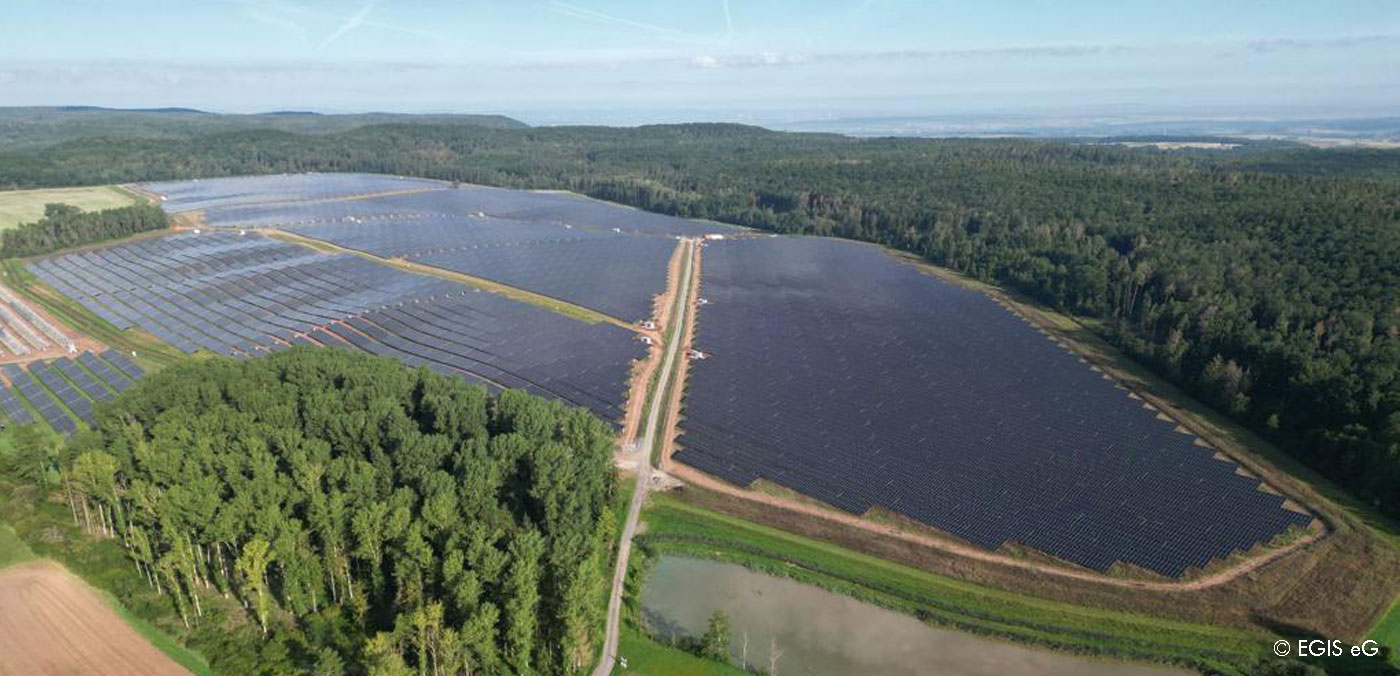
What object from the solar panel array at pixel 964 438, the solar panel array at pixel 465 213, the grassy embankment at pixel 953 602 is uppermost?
the solar panel array at pixel 465 213

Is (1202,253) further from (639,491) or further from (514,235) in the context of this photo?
(514,235)

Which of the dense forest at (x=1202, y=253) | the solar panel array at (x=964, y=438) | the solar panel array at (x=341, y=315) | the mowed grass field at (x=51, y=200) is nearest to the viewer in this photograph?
the solar panel array at (x=964, y=438)

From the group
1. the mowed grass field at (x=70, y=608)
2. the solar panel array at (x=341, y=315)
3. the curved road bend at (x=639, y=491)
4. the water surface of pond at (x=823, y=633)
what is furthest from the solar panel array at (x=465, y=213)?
the water surface of pond at (x=823, y=633)

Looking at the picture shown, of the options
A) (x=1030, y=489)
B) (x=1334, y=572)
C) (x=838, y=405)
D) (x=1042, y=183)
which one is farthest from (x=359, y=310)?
(x=1042, y=183)

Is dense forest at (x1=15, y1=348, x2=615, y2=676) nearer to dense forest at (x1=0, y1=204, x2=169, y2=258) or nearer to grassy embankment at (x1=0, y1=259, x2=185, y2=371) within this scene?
grassy embankment at (x1=0, y1=259, x2=185, y2=371)

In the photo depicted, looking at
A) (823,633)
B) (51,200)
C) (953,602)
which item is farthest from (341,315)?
(51,200)

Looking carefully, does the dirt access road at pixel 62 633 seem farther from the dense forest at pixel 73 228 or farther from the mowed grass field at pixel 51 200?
the mowed grass field at pixel 51 200

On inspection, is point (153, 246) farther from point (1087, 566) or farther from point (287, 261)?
point (1087, 566)
